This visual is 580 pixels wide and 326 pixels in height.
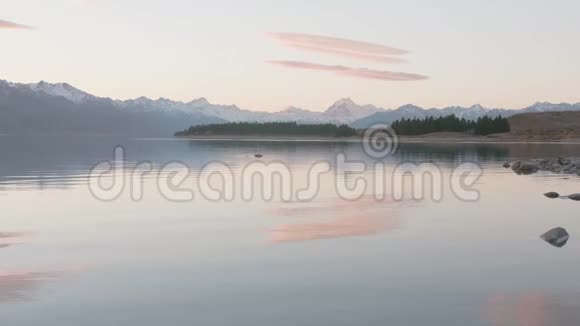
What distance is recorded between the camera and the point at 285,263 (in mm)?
18844

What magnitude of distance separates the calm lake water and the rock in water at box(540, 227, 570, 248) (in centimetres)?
48

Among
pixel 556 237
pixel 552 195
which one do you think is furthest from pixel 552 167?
pixel 556 237

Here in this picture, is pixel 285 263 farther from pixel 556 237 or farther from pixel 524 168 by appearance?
pixel 524 168

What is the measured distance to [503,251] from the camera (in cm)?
2088

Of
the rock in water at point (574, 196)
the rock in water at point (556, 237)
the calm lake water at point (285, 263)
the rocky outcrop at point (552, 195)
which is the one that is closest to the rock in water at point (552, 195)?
the rocky outcrop at point (552, 195)

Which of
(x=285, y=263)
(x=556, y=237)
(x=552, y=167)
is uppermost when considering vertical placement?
(x=552, y=167)

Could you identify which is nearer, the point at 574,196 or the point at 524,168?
the point at 574,196

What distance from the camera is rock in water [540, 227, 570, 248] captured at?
2225cm

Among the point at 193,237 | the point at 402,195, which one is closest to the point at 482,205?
the point at 402,195

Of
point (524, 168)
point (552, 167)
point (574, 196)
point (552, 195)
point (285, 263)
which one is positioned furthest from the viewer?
point (552, 167)

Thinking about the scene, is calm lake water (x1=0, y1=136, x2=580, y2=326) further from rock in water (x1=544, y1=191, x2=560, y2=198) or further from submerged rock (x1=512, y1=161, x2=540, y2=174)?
submerged rock (x1=512, y1=161, x2=540, y2=174)

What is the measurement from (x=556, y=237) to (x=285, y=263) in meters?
11.0

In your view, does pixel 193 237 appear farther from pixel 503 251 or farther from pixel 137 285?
pixel 503 251

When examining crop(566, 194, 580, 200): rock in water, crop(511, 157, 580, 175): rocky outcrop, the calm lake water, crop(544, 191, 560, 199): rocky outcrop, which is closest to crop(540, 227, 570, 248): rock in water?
the calm lake water
